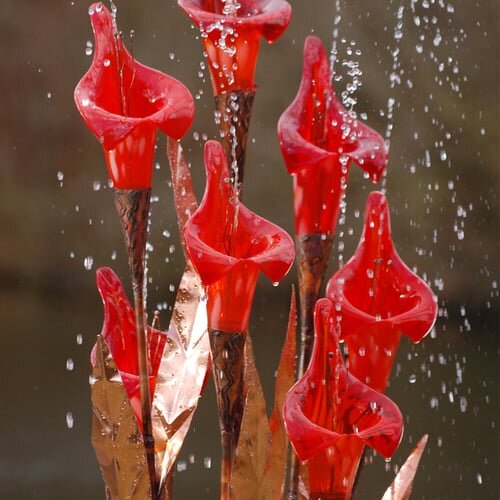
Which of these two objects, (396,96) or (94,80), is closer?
(94,80)

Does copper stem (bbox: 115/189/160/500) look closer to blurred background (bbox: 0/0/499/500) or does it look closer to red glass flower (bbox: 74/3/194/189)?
red glass flower (bbox: 74/3/194/189)

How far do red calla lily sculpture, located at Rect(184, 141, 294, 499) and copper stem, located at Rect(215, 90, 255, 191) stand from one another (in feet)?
0.09

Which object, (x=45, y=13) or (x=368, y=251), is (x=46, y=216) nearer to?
(x=45, y=13)

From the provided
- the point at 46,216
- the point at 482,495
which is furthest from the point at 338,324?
the point at 46,216

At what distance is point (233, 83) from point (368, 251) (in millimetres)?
144

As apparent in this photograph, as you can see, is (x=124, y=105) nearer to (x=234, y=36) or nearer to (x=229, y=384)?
(x=234, y=36)

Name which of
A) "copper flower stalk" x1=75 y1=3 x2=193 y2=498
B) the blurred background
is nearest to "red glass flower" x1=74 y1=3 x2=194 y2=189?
"copper flower stalk" x1=75 y1=3 x2=193 y2=498

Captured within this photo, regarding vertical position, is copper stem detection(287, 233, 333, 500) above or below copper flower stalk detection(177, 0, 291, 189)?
below

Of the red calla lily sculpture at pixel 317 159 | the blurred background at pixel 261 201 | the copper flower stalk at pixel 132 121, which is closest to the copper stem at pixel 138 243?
the copper flower stalk at pixel 132 121

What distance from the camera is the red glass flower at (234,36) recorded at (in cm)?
62

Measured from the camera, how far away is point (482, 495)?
1.85m

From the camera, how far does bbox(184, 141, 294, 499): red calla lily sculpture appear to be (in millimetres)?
584

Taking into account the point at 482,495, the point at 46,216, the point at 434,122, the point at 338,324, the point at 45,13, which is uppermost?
the point at 338,324

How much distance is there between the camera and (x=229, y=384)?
2.01ft
